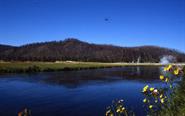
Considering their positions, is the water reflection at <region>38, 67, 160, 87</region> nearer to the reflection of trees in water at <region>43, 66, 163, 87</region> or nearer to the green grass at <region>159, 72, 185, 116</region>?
the reflection of trees in water at <region>43, 66, 163, 87</region>

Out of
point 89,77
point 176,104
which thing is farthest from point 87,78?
point 176,104

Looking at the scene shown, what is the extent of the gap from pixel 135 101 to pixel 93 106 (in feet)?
11.8

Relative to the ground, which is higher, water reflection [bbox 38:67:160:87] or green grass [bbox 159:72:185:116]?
green grass [bbox 159:72:185:116]

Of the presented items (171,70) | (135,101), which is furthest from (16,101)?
(171,70)

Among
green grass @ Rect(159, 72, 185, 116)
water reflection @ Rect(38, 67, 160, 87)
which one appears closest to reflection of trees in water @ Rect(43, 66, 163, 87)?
water reflection @ Rect(38, 67, 160, 87)

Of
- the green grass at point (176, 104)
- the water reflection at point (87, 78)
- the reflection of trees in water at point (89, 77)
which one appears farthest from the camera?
the reflection of trees in water at point (89, 77)

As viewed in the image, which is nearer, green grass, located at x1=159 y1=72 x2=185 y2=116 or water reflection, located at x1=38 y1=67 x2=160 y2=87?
green grass, located at x1=159 y1=72 x2=185 y2=116

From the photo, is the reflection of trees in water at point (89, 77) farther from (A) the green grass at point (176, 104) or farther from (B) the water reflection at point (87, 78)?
(A) the green grass at point (176, 104)

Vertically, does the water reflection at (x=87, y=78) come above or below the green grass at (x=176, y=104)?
below

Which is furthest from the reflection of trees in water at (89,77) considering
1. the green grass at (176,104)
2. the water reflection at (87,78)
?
the green grass at (176,104)

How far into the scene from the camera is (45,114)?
16.3 metres

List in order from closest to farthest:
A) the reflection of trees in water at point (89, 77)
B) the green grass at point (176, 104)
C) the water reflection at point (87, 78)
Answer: the green grass at point (176, 104)
the water reflection at point (87, 78)
the reflection of trees in water at point (89, 77)

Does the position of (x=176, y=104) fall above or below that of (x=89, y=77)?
above

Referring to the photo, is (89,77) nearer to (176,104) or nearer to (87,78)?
(87,78)
